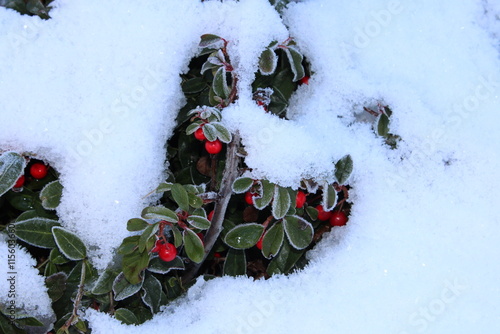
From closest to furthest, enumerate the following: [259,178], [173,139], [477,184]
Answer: [259,178] → [477,184] → [173,139]

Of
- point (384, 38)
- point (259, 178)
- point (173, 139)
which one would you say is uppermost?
point (384, 38)

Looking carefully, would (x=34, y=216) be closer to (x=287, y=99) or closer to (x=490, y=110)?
(x=287, y=99)

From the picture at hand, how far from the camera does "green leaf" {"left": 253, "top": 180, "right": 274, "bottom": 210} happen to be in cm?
149

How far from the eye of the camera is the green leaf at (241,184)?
149cm

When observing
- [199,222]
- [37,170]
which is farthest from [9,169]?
[199,222]

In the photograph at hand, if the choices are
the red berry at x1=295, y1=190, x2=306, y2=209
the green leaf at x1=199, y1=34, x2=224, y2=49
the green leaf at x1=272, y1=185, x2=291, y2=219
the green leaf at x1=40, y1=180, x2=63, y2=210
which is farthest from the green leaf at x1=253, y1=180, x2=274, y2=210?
the green leaf at x1=40, y1=180, x2=63, y2=210

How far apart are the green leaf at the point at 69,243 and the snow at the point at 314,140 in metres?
0.04

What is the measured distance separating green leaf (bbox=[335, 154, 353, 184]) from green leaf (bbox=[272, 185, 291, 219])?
0.19 metres

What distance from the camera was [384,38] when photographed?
6.05 feet

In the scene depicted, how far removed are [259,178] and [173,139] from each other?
59 centimetres

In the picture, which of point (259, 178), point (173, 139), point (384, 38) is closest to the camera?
point (259, 178)

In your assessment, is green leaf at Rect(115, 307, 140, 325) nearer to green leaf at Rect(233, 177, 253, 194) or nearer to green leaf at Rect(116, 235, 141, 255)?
green leaf at Rect(116, 235, 141, 255)

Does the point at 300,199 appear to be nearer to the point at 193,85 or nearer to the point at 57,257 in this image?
the point at 193,85

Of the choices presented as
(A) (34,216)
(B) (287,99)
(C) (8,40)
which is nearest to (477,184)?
(B) (287,99)
